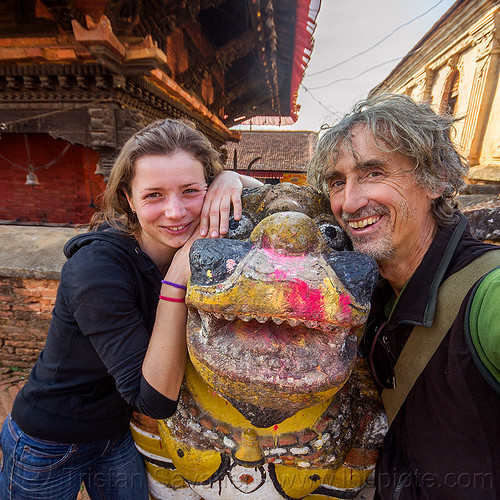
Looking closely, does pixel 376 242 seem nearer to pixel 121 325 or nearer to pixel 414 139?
pixel 414 139

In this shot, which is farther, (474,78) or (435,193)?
(474,78)

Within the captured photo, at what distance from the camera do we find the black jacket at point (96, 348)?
1.00 m

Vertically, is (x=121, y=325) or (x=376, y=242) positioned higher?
(x=376, y=242)

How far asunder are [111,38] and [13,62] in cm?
135

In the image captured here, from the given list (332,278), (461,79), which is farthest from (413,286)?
(461,79)

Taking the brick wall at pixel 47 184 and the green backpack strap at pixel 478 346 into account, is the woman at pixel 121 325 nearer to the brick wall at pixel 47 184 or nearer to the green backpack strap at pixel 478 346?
the green backpack strap at pixel 478 346

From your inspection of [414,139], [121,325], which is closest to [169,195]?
[121,325]

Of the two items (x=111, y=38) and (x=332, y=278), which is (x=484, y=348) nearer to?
(x=332, y=278)

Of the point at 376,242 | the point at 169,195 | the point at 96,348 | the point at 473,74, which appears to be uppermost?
the point at 473,74

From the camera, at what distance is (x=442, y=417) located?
98 centimetres

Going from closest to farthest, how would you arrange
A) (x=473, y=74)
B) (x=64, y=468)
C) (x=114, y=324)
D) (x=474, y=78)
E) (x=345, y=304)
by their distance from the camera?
1. (x=345, y=304)
2. (x=114, y=324)
3. (x=64, y=468)
4. (x=474, y=78)
5. (x=473, y=74)

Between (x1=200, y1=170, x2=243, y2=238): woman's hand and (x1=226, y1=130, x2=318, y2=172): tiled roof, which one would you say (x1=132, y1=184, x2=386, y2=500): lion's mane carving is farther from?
(x1=226, y1=130, x2=318, y2=172): tiled roof

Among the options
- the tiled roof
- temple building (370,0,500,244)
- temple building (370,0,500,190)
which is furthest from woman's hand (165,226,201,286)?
the tiled roof

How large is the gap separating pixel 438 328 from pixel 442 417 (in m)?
0.26
